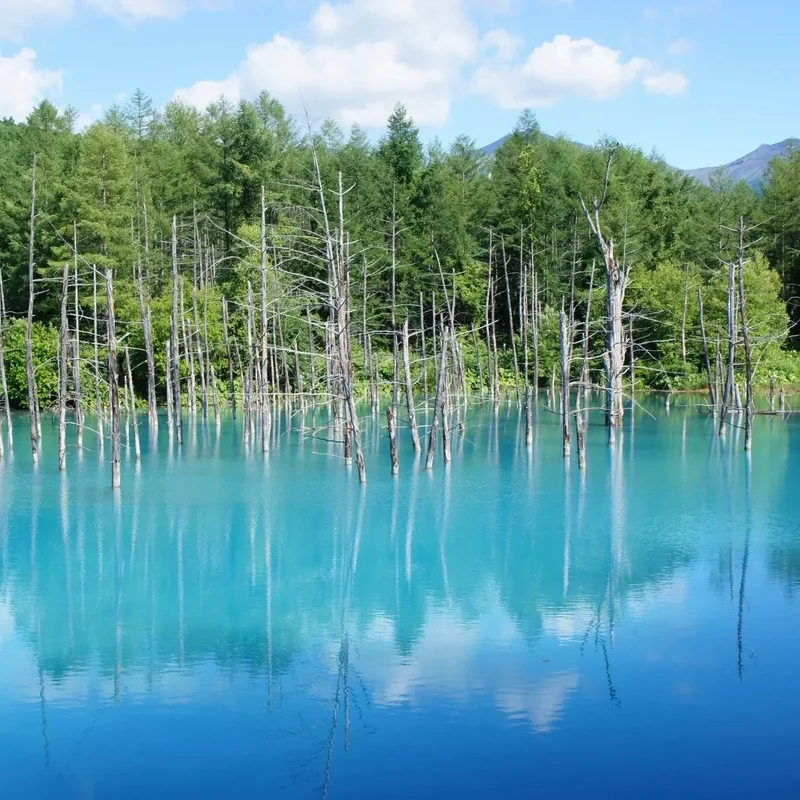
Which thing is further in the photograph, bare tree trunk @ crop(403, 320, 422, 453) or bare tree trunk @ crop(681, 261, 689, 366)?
bare tree trunk @ crop(681, 261, 689, 366)

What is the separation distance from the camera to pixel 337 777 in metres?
9.72

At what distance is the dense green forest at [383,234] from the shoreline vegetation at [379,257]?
0.16 metres

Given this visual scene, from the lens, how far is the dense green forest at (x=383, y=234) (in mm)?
45062

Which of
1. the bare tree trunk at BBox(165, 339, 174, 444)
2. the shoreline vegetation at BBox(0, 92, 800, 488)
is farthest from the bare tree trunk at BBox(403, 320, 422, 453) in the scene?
the bare tree trunk at BBox(165, 339, 174, 444)

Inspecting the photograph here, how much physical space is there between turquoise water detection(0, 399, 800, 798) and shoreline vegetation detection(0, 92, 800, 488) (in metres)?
13.7

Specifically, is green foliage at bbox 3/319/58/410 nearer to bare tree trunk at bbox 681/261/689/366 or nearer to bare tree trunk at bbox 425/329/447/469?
bare tree trunk at bbox 425/329/447/469

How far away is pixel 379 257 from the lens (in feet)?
166

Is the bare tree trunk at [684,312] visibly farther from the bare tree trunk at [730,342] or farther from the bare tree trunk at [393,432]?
the bare tree trunk at [393,432]

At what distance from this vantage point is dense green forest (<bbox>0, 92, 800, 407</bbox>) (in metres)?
45.1

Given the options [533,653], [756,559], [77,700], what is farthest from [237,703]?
[756,559]

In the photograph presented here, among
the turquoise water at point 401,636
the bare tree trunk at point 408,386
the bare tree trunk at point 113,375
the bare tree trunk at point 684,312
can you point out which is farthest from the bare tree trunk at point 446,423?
the bare tree trunk at point 684,312

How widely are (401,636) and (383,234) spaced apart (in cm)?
4312

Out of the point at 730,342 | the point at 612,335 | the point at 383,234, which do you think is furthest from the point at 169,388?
the point at 383,234

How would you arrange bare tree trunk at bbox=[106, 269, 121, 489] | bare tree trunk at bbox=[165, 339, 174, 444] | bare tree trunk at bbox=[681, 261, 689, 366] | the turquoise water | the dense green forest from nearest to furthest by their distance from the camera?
1. the turquoise water
2. bare tree trunk at bbox=[106, 269, 121, 489]
3. bare tree trunk at bbox=[165, 339, 174, 444]
4. the dense green forest
5. bare tree trunk at bbox=[681, 261, 689, 366]
